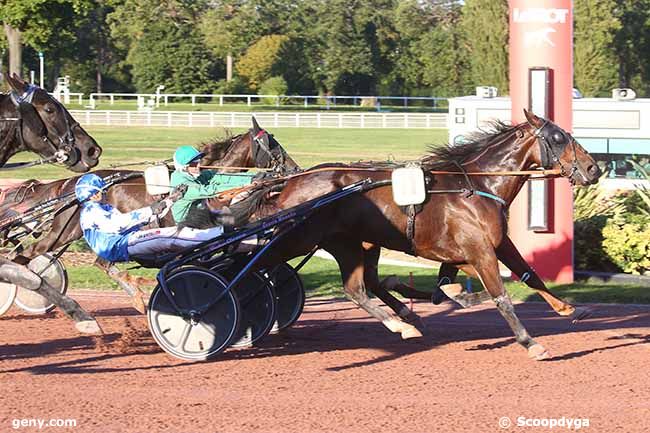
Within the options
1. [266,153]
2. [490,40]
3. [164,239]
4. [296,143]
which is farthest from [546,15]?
[490,40]

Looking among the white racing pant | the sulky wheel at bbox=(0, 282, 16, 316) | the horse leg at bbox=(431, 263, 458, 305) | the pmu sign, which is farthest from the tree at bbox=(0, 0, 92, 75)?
the horse leg at bbox=(431, 263, 458, 305)

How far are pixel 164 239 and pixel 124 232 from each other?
320mm

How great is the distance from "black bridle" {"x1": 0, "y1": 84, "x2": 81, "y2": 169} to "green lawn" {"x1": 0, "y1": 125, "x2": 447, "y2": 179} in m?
19.8

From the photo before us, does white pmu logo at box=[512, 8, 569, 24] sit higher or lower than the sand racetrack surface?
higher

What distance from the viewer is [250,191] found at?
9438mm

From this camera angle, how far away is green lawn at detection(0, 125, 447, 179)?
31.6m

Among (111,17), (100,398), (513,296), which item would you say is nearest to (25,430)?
(100,398)

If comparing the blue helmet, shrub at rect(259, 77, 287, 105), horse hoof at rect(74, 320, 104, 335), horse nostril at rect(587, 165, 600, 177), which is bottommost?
horse hoof at rect(74, 320, 104, 335)

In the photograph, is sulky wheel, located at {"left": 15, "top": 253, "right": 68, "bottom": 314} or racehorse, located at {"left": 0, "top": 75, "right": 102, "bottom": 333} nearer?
racehorse, located at {"left": 0, "top": 75, "right": 102, "bottom": 333}

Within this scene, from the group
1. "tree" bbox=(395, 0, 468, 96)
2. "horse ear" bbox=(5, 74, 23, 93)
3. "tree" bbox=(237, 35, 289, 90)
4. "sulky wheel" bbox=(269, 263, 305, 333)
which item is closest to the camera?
"horse ear" bbox=(5, 74, 23, 93)

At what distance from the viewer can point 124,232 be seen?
8.70 meters

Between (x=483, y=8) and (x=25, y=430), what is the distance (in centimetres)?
4205

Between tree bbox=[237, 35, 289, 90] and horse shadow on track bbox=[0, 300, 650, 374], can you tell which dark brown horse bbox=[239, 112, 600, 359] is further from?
tree bbox=[237, 35, 289, 90]

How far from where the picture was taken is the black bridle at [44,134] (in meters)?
8.88
